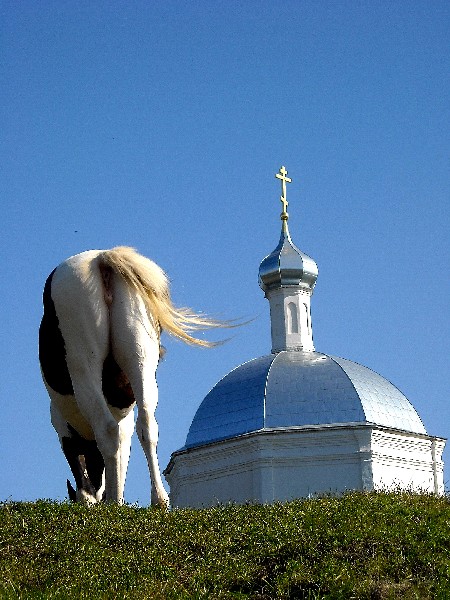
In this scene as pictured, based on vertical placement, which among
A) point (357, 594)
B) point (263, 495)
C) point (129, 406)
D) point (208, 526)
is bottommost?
point (357, 594)

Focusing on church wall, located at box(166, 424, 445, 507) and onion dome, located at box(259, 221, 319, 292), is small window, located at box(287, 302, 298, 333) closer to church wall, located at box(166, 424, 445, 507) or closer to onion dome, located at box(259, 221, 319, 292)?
onion dome, located at box(259, 221, 319, 292)

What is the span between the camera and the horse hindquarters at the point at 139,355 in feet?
22.5

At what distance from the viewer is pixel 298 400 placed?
25.7m

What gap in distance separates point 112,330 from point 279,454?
18.7 meters

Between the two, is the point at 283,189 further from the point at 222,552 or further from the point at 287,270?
the point at 222,552

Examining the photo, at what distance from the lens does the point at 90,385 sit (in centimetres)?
698

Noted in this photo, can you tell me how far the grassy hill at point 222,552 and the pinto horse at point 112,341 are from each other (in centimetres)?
48

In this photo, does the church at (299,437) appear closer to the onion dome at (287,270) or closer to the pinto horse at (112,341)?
the onion dome at (287,270)

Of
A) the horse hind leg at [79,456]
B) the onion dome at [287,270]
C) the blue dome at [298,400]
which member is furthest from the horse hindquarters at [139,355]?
the onion dome at [287,270]

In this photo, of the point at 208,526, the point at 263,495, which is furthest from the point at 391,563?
the point at 263,495

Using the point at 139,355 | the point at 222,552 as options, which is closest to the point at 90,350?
the point at 139,355

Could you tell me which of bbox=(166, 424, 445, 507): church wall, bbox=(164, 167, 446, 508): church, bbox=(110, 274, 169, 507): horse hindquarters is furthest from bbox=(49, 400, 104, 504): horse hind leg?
bbox=(166, 424, 445, 507): church wall

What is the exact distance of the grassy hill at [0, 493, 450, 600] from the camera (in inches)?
211

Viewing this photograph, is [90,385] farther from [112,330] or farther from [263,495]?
[263,495]
